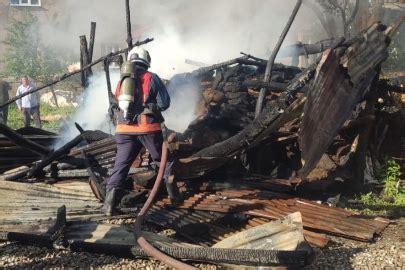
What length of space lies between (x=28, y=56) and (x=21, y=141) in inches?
756

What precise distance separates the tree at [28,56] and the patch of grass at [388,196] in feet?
69.1

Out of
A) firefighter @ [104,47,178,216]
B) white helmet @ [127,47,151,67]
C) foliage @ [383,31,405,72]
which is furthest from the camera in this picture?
foliage @ [383,31,405,72]

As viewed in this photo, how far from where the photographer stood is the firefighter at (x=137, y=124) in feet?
16.9

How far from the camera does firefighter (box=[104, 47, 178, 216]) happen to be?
5156 millimetres

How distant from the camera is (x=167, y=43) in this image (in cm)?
1994

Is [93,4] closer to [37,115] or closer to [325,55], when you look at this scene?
[37,115]

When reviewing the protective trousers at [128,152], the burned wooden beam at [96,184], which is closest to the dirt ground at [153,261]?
the protective trousers at [128,152]

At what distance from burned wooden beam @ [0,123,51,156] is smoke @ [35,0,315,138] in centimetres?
965

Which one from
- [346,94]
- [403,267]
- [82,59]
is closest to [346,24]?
[82,59]

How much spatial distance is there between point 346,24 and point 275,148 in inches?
433

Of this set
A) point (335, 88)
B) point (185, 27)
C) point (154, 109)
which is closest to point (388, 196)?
point (335, 88)

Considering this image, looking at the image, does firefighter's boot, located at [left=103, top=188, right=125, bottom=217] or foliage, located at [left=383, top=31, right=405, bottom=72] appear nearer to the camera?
firefighter's boot, located at [left=103, top=188, right=125, bottom=217]

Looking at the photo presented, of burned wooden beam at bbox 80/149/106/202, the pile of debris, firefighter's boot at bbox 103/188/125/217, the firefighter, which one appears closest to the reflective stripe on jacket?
the firefighter

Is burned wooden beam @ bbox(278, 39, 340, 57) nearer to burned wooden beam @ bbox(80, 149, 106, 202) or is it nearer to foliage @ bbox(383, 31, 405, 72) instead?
burned wooden beam @ bbox(80, 149, 106, 202)
